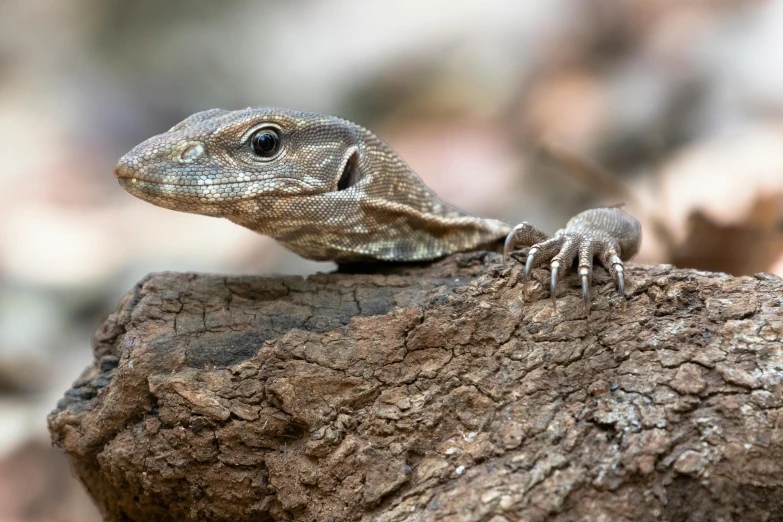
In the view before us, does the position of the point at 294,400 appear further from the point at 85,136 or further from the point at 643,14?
the point at 85,136

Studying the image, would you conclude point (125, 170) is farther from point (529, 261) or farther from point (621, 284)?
point (621, 284)

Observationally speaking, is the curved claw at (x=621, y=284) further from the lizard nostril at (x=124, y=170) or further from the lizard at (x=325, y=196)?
the lizard nostril at (x=124, y=170)

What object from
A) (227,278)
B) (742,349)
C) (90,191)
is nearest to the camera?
(742,349)

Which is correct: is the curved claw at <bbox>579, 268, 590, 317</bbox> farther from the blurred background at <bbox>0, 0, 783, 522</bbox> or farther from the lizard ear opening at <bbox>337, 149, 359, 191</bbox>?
the blurred background at <bbox>0, 0, 783, 522</bbox>

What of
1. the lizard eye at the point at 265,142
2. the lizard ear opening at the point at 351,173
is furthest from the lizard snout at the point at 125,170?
the lizard ear opening at the point at 351,173

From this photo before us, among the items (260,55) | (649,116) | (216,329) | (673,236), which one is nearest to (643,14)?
(649,116)
